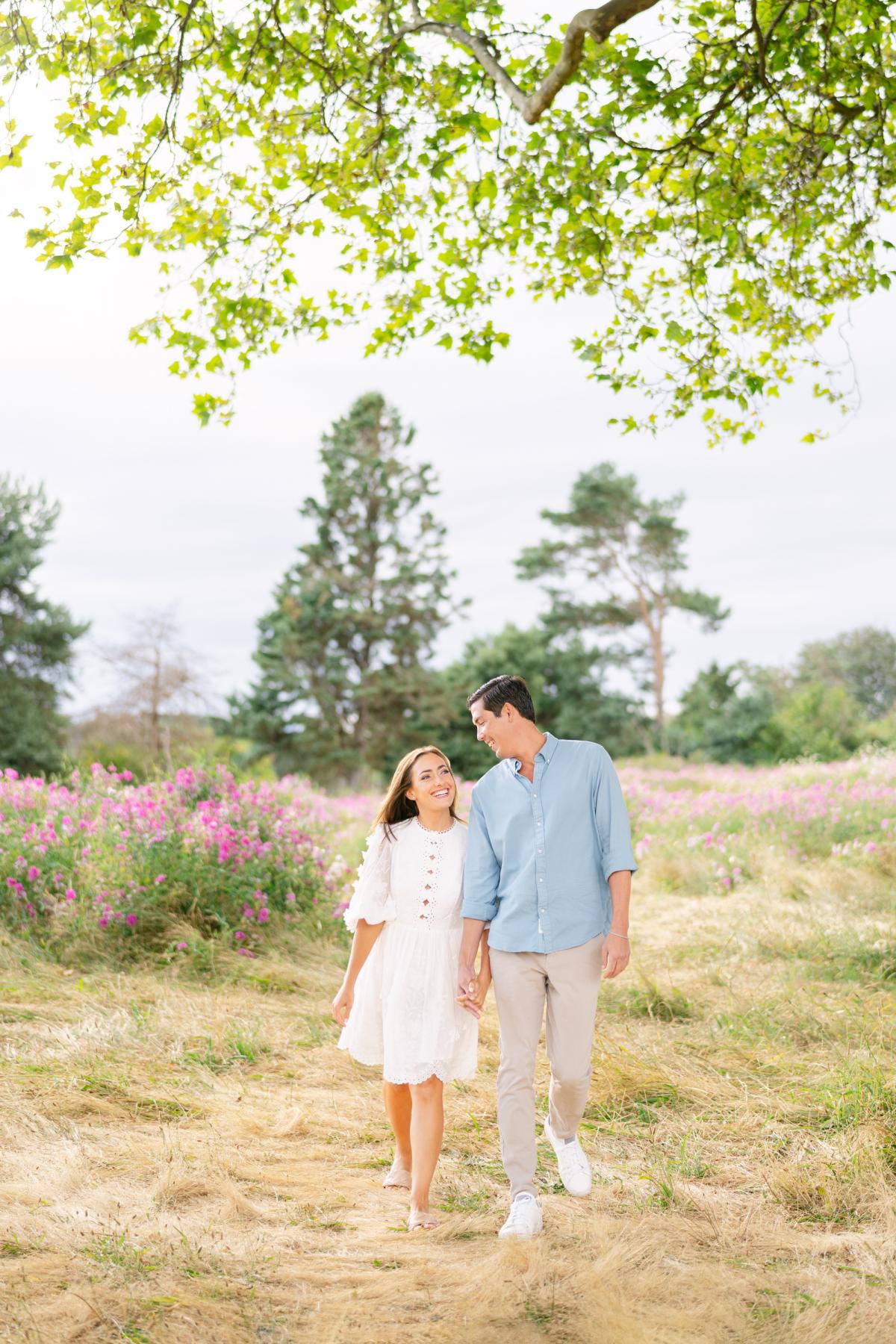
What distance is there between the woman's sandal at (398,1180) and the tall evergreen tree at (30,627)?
1001 inches

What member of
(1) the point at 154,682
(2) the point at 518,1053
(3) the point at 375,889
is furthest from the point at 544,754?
(1) the point at 154,682

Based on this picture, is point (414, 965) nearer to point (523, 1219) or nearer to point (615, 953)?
point (615, 953)

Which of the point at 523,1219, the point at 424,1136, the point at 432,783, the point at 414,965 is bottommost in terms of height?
the point at 523,1219

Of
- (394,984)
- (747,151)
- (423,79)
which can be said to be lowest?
(394,984)

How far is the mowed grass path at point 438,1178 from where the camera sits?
2941 millimetres

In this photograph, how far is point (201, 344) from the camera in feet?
22.7

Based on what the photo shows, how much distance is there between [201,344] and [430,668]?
2346cm

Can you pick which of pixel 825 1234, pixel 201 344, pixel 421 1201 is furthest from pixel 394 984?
pixel 201 344

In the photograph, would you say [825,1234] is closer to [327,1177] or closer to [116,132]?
[327,1177]

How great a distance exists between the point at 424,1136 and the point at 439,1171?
0.61m

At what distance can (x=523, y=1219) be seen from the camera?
346 cm

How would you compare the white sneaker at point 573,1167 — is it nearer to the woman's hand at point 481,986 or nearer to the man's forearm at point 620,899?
the woman's hand at point 481,986

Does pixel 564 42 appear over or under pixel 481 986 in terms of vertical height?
over

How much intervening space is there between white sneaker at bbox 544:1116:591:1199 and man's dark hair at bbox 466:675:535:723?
1.55 metres
